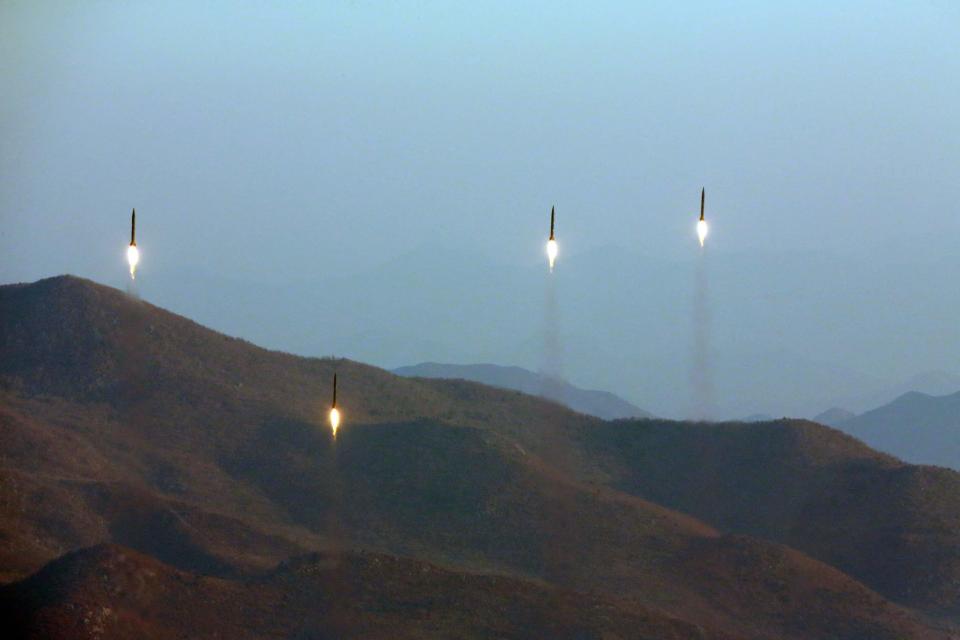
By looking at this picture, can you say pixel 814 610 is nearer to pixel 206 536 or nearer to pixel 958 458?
pixel 206 536

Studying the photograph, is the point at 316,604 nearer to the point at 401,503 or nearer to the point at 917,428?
the point at 401,503

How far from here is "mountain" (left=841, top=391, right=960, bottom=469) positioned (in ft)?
539

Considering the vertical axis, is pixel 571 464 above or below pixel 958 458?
above

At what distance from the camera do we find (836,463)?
68.6 m

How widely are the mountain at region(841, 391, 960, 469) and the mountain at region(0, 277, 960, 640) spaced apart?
99306mm

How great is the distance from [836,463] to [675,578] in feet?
63.5

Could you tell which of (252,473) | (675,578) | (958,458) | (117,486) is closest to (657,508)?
(675,578)

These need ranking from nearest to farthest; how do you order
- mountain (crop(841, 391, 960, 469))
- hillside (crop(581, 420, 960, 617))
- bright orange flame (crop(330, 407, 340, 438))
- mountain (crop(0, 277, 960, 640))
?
bright orange flame (crop(330, 407, 340, 438)), mountain (crop(0, 277, 960, 640)), hillside (crop(581, 420, 960, 617)), mountain (crop(841, 391, 960, 469))

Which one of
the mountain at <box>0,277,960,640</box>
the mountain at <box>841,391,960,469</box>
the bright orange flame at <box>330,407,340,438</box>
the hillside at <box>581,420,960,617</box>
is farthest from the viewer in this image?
the mountain at <box>841,391,960,469</box>

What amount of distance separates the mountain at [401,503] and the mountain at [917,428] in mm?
99306

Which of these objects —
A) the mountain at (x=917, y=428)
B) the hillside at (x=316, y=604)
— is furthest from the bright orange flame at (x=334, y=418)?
the mountain at (x=917, y=428)

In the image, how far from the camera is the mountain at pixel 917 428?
16438 cm

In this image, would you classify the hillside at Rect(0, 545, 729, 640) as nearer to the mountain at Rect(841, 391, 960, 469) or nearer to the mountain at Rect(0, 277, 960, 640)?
the mountain at Rect(0, 277, 960, 640)

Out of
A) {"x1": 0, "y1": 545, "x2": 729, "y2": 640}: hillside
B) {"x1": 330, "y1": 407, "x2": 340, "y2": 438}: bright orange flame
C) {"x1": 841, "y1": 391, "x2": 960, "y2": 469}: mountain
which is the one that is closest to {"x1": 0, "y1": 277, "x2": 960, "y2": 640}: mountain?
{"x1": 0, "y1": 545, "x2": 729, "y2": 640}: hillside
